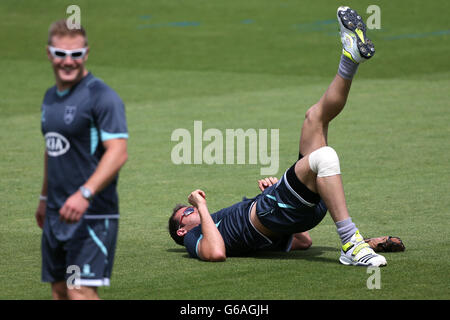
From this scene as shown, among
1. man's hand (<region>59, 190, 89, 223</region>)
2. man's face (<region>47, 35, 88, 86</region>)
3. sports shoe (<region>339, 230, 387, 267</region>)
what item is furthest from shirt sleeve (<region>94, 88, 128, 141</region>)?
sports shoe (<region>339, 230, 387, 267</region>)

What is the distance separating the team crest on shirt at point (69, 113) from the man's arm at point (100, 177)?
10.7 inches

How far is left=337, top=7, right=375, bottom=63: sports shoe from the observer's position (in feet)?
24.5

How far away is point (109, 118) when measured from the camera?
5195 millimetres

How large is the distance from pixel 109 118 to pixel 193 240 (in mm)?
2985

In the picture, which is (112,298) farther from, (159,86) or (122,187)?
(159,86)

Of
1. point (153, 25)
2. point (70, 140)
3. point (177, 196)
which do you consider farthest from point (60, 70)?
point (153, 25)

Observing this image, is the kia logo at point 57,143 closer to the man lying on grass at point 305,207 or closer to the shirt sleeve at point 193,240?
the man lying on grass at point 305,207

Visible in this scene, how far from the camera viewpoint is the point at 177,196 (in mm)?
11102

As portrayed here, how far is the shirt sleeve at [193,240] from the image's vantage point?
26.1ft

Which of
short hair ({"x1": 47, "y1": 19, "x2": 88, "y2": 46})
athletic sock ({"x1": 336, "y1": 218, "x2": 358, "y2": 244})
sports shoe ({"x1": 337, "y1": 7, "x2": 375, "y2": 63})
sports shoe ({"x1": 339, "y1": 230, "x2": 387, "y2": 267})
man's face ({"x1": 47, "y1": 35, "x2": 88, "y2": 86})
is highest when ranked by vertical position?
sports shoe ({"x1": 337, "y1": 7, "x2": 375, "y2": 63})

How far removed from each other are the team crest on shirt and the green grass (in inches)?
76.6

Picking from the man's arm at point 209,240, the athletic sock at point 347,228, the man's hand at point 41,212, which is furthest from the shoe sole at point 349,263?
the man's hand at point 41,212

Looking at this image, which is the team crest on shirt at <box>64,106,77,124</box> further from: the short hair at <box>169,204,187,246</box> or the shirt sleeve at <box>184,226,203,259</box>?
the short hair at <box>169,204,187,246</box>

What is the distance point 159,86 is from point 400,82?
19.2ft
